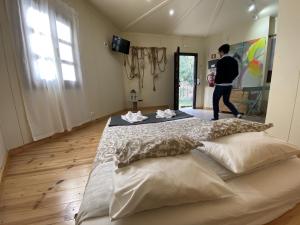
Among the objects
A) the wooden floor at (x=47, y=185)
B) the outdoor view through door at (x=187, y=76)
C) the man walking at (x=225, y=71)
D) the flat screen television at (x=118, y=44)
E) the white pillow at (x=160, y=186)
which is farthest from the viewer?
the outdoor view through door at (x=187, y=76)

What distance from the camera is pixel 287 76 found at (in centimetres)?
198

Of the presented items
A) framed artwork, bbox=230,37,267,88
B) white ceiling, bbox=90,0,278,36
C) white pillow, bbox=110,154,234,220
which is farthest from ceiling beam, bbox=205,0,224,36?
white pillow, bbox=110,154,234,220

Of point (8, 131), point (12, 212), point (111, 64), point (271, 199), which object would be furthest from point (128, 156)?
point (111, 64)

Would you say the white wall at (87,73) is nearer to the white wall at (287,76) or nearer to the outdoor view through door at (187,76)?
the outdoor view through door at (187,76)

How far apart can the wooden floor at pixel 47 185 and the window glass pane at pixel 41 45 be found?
1.26 metres

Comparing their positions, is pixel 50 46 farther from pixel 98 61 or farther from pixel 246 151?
pixel 246 151

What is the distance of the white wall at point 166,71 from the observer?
16.0 feet

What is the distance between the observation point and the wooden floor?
1.02 metres

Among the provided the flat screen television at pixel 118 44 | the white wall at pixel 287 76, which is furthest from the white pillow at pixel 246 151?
the flat screen television at pixel 118 44

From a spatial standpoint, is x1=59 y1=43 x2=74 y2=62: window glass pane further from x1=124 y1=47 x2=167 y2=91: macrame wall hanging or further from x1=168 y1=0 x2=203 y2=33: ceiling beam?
x1=168 y1=0 x2=203 y2=33: ceiling beam

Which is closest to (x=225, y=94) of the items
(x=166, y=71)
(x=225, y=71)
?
(x=225, y=71)

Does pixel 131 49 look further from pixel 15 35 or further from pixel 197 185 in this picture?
pixel 197 185

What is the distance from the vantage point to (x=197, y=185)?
1.86ft

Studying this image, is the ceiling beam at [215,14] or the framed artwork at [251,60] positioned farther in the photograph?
the framed artwork at [251,60]
